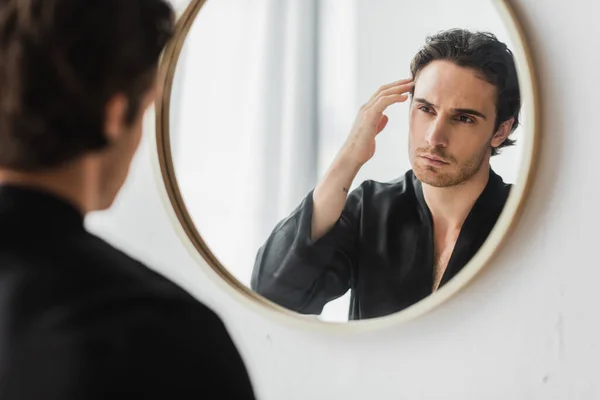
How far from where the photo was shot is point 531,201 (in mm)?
858

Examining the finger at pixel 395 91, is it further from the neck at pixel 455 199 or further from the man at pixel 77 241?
the man at pixel 77 241

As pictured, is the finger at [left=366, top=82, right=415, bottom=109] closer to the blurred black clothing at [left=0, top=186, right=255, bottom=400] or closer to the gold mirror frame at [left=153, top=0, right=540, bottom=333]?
the gold mirror frame at [left=153, top=0, right=540, bottom=333]

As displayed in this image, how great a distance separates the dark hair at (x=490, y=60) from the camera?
845 millimetres

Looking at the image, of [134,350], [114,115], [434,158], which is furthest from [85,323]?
[434,158]

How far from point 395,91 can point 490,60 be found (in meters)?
0.14

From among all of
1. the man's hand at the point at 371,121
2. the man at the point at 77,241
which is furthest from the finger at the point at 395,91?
the man at the point at 77,241

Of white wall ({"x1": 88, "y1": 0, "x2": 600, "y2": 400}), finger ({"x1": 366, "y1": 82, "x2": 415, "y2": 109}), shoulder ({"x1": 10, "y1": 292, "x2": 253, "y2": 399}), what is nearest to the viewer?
shoulder ({"x1": 10, "y1": 292, "x2": 253, "y2": 399})

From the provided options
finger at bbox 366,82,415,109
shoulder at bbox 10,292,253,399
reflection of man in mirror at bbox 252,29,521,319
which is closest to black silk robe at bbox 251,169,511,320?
reflection of man in mirror at bbox 252,29,521,319

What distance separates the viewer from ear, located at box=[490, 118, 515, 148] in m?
0.85

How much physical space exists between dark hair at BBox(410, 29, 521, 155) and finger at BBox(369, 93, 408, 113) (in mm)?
73

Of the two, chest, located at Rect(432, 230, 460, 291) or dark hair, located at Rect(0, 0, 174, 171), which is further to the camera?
chest, located at Rect(432, 230, 460, 291)

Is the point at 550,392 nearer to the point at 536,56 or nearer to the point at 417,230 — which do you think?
the point at 417,230

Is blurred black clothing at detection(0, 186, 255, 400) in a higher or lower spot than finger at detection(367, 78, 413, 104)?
lower

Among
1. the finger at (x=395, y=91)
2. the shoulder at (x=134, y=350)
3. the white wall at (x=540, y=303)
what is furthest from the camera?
the finger at (x=395, y=91)
